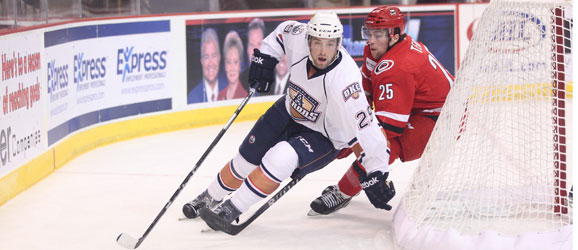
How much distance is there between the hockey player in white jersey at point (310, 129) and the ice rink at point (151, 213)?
0.73 feet

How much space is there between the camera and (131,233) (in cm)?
405

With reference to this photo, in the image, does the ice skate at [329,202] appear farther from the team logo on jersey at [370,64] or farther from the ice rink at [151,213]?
the team logo on jersey at [370,64]

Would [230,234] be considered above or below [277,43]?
below

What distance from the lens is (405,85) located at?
3.99 metres

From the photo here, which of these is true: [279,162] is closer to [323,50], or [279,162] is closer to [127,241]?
[323,50]

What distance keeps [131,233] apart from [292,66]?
1.08 m

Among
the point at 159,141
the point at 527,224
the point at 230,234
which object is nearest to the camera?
the point at 527,224

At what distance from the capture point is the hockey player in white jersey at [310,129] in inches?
143

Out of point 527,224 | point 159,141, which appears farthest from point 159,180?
point 527,224

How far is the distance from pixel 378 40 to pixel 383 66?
0.62 ft

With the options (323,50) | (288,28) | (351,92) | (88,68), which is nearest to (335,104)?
(351,92)

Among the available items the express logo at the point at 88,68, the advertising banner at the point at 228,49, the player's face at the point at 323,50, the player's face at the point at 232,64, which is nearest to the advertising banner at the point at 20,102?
the express logo at the point at 88,68

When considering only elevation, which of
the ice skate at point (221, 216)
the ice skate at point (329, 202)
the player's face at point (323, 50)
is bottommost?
the ice skate at point (329, 202)

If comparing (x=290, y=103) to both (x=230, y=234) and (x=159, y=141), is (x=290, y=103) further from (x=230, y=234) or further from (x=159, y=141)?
(x=159, y=141)
